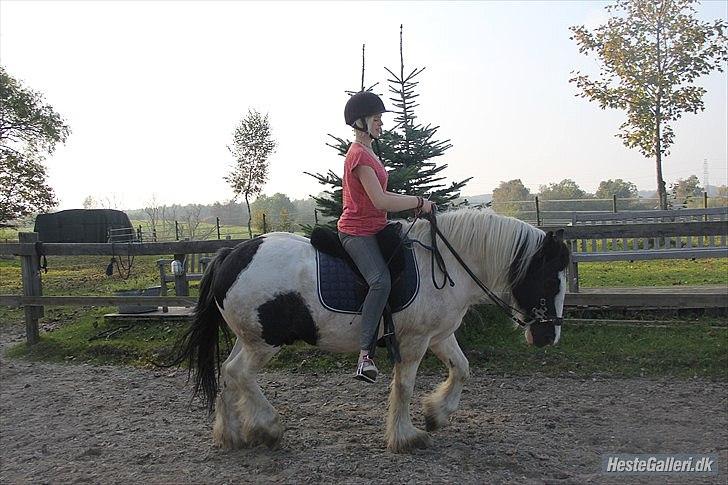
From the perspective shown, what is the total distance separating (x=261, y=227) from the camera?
28359mm

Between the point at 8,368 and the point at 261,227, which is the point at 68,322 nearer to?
the point at 8,368

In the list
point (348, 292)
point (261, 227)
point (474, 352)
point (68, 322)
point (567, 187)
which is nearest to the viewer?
point (348, 292)

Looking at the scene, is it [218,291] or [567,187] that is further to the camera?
[567,187]

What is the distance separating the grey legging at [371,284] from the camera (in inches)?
158

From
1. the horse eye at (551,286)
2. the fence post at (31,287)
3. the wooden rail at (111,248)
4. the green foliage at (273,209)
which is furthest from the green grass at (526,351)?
the green foliage at (273,209)

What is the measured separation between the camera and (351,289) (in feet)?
13.8

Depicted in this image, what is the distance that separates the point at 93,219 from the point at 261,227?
10.7 metres

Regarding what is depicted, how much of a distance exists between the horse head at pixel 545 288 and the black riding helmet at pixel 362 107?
161 cm

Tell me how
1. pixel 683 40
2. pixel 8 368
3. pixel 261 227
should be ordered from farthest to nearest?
pixel 261 227, pixel 683 40, pixel 8 368

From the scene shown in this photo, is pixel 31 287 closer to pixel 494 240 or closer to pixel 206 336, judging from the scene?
pixel 206 336

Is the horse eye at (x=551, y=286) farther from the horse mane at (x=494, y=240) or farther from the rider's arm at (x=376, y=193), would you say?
the rider's arm at (x=376, y=193)

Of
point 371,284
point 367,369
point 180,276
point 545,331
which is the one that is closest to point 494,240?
point 545,331

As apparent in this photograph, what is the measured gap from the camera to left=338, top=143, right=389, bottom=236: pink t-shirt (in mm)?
3990

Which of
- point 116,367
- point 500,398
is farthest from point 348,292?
point 116,367
